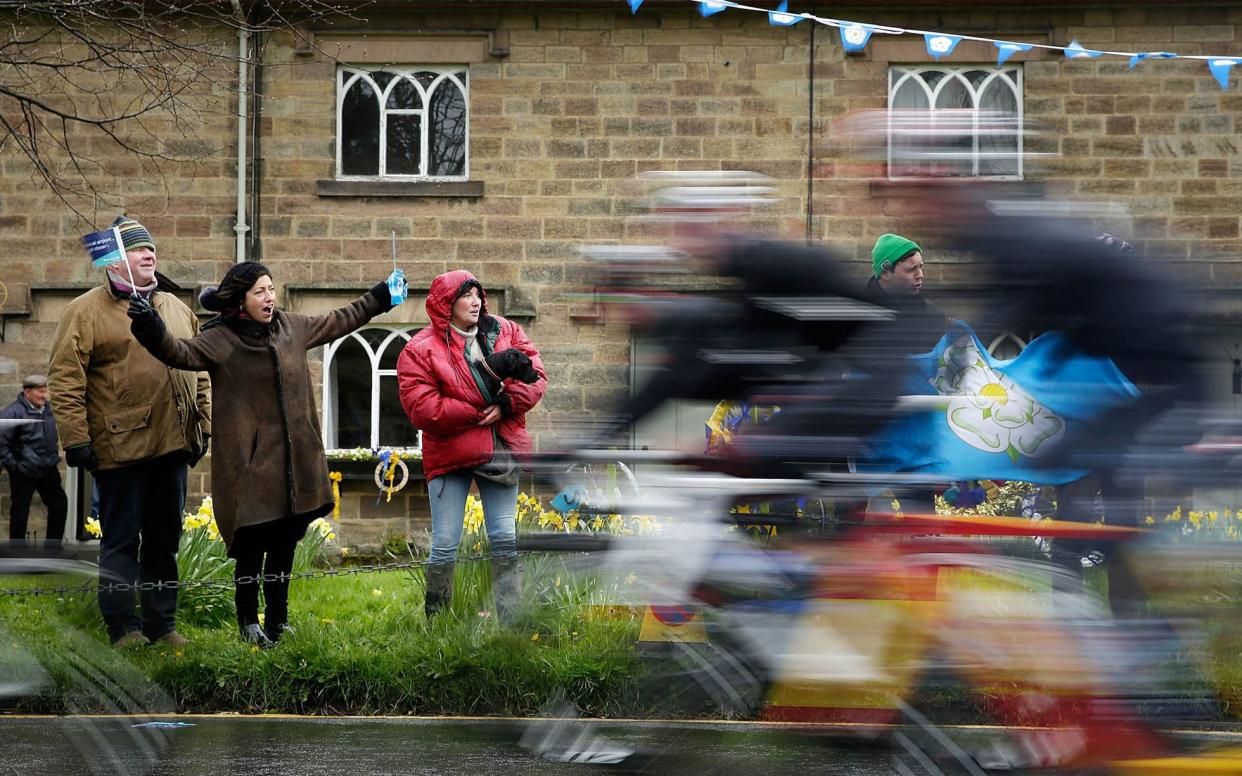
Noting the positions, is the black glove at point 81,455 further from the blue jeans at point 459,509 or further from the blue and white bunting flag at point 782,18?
the blue and white bunting flag at point 782,18

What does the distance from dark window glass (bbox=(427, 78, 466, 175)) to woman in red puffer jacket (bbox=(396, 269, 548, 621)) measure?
25.9 ft

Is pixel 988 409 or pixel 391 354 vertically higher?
pixel 391 354

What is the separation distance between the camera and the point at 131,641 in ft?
26.8

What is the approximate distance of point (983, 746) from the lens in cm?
541

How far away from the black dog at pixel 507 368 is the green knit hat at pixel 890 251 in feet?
8.14

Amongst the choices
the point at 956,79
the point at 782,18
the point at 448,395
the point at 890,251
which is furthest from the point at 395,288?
the point at 956,79

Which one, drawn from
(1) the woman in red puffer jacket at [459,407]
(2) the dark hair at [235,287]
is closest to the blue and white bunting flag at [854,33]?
(1) the woman in red puffer jacket at [459,407]

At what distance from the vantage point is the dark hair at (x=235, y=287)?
8305mm

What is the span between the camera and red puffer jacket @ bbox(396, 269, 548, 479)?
28.6ft

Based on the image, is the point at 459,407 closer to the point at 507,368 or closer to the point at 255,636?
the point at 507,368

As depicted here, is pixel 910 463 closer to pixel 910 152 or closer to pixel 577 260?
pixel 910 152

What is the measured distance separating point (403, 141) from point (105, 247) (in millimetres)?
9039

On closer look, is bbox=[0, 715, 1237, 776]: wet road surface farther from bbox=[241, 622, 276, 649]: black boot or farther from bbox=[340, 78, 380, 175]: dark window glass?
bbox=[340, 78, 380, 175]: dark window glass

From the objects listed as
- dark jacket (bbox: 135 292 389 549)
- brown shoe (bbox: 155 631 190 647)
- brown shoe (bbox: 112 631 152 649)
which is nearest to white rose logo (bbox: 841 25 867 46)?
dark jacket (bbox: 135 292 389 549)
